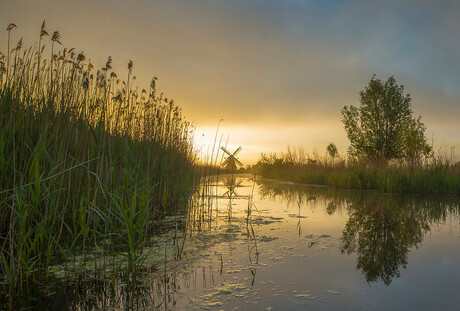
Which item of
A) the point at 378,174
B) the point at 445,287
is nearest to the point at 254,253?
the point at 445,287

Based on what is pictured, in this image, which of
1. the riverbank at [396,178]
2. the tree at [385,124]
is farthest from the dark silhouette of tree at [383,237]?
the tree at [385,124]

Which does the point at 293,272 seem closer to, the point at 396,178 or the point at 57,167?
the point at 57,167

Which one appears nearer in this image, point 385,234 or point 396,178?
point 385,234

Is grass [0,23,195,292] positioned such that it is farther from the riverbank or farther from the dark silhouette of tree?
the riverbank

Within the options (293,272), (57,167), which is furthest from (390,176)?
(57,167)

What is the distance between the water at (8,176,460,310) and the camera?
178 cm

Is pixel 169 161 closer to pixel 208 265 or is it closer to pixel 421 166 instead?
pixel 208 265

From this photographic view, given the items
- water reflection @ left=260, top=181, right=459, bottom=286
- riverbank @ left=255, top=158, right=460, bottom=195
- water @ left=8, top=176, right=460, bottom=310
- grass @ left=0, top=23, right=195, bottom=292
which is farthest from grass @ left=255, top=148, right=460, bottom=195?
grass @ left=0, top=23, right=195, bottom=292

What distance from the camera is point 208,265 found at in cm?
240

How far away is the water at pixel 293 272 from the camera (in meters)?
1.78

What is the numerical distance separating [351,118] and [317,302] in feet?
77.1

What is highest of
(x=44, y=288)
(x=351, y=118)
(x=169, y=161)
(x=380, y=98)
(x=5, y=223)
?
(x=380, y=98)

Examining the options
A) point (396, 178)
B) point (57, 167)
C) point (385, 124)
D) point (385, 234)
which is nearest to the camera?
point (57, 167)

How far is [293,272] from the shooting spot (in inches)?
91.3
